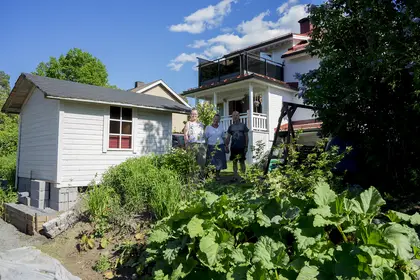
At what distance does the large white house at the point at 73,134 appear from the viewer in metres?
6.66

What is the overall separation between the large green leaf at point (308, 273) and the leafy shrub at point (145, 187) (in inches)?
95.2

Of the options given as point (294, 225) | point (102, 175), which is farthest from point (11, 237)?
point (294, 225)

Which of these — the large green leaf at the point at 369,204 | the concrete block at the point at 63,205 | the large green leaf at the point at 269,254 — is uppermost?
the large green leaf at the point at 369,204

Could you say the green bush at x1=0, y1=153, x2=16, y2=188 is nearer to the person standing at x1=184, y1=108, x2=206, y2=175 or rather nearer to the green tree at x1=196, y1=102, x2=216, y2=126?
the person standing at x1=184, y1=108, x2=206, y2=175

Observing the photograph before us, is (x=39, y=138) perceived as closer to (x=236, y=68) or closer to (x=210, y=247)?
(x=210, y=247)

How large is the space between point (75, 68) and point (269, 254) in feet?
97.6

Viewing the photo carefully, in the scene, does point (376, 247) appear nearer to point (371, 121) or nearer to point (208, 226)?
point (208, 226)

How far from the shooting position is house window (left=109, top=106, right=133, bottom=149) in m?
7.56

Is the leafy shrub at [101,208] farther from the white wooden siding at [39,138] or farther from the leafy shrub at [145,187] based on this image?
the white wooden siding at [39,138]

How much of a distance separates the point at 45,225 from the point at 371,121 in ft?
19.7

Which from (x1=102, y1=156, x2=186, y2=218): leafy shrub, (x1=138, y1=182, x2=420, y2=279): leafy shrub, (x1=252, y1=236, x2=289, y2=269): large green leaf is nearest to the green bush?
(x1=102, y1=156, x2=186, y2=218): leafy shrub

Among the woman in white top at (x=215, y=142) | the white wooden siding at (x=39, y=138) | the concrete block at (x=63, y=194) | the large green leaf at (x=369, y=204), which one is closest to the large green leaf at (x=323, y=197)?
the large green leaf at (x=369, y=204)

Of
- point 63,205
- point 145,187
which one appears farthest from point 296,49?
point 63,205

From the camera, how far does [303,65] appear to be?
14.7 m
